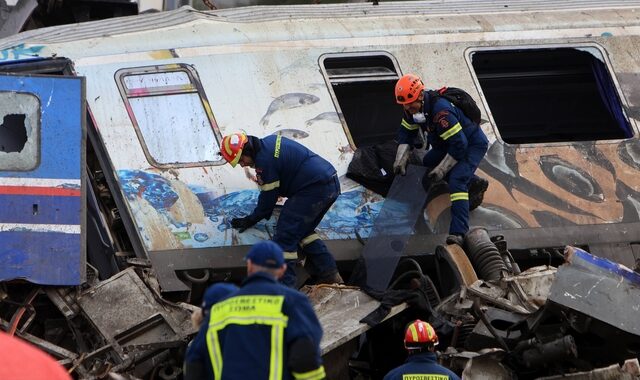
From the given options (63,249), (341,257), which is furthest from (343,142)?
(63,249)

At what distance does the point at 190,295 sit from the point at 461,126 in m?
2.54

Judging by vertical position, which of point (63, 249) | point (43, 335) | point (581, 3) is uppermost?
point (581, 3)

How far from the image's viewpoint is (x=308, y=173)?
9258mm

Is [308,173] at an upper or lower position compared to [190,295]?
upper

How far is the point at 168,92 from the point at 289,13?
1516mm

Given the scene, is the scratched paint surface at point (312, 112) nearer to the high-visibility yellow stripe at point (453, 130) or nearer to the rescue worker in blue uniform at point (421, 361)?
the high-visibility yellow stripe at point (453, 130)

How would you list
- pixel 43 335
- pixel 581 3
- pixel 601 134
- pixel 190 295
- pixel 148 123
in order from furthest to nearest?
pixel 601 134 < pixel 581 3 < pixel 148 123 < pixel 190 295 < pixel 43 335

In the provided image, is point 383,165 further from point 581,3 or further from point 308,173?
point 581,3

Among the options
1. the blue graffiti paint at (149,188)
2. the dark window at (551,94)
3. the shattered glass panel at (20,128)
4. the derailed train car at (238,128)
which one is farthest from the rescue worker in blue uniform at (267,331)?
the dark window at (551,94)

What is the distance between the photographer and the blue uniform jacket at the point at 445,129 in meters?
9.67

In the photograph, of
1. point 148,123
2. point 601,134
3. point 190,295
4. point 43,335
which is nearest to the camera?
point 43,335

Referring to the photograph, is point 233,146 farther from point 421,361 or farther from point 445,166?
point 421,361

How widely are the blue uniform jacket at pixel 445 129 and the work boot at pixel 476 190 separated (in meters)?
0.29

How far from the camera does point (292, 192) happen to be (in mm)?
9320
